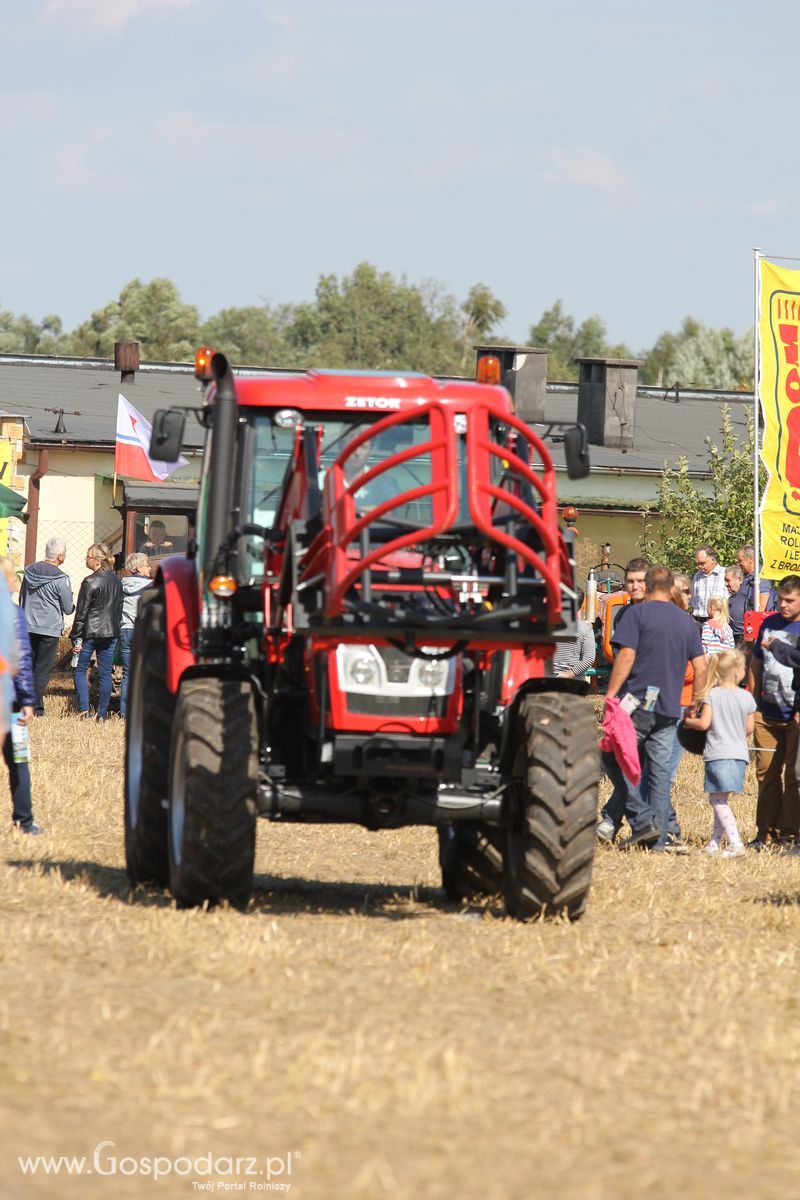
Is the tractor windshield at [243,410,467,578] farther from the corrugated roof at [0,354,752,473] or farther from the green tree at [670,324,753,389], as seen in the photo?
the green tree at [670,324,753,389]

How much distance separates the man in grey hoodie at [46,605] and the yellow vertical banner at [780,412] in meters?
8.42

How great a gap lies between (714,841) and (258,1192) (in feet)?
29.3

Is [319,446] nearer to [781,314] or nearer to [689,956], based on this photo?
[689,956]

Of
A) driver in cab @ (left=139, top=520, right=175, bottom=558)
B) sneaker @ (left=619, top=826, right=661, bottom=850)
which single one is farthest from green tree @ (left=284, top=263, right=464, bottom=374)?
sneaker @ (left=619, top=826, right=661, bottom=850)

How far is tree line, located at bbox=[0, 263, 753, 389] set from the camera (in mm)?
82500

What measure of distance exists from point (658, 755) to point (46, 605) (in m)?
9.96

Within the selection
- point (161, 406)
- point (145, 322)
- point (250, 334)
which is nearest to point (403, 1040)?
point (161, 406)

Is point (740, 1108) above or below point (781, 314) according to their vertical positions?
below

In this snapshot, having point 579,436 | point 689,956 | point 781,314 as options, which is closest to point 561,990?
point 689,956

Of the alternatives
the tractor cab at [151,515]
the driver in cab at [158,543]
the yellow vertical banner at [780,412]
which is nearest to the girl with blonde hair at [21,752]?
the yellow vertical banner at [780,412]

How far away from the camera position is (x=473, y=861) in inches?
393

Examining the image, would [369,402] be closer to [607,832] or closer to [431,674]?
[431,674]

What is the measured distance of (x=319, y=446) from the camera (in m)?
9.22

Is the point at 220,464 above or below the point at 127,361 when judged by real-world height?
below
